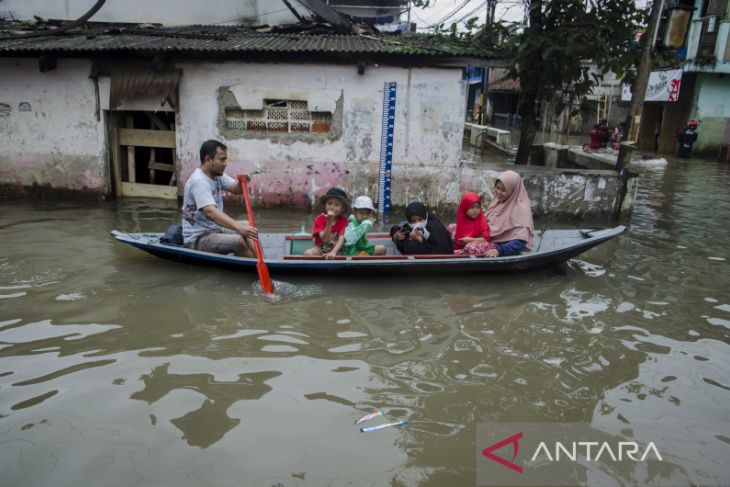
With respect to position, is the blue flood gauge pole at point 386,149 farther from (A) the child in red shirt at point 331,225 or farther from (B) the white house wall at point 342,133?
(A) the child in red shirt at point 331,225

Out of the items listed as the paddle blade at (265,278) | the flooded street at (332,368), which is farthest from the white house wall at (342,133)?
the paddle blade at (265,278)

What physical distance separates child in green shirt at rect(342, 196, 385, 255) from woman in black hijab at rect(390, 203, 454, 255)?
1.29ft

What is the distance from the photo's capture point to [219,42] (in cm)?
912

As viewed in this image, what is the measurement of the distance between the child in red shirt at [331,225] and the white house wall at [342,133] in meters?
3.31

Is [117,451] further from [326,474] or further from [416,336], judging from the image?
[416,336]

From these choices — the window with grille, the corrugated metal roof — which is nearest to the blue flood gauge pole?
the corrugated metal roof

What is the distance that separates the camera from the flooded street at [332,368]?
3.21 meters

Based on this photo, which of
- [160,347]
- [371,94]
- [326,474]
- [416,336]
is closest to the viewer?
[326,474]

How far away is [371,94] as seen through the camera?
9117 millimetres

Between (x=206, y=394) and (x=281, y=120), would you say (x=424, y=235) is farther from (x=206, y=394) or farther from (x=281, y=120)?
(x=281, y=120)

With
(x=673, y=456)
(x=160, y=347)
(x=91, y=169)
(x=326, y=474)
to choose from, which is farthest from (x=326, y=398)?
(x=91, y=169)

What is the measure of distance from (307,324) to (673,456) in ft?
10.1

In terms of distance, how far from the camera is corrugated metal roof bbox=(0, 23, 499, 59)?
855 centimetres

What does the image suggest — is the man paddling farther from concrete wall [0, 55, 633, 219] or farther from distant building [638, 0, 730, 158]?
distant building [638, 0, 730, 158]
